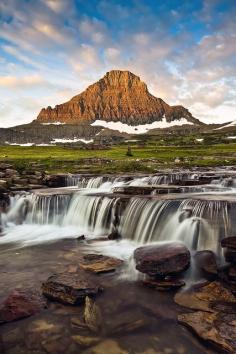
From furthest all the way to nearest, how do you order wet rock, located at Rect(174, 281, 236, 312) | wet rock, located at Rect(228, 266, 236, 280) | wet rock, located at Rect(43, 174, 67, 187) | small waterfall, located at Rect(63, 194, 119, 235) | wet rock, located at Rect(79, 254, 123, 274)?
1. wet rock, located at Rect(43, 174, 67, 187)
2. small waterfall, located at Rect(63, 194, 119, 235)
3. wet rock, located at Rect(79, 254, 123, 274)
4. wet rock, located at Rect(228, 266, 236, 280)
5. wet rock, located at Rect(174, 281, 236, 312)

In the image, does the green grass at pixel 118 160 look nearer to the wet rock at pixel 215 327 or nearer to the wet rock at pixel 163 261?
the wet rock at pixel 163 261

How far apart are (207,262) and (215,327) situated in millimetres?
5402

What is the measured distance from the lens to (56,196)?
32938mm

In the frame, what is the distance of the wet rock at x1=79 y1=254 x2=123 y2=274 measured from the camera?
61.1 feet

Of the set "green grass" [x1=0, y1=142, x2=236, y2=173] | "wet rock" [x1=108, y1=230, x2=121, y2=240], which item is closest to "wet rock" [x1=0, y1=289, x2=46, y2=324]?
"wet rock" [x1=108, y1=230, x2=121, y2=240]

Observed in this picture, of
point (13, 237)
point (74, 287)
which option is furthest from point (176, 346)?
point (13, 237)

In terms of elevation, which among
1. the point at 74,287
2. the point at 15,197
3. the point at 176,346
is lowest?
Result: the point at 176,346

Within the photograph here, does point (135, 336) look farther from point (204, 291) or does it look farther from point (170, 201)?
point (170, 201)

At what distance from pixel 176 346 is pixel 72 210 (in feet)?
66.3

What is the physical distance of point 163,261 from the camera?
16.7 m

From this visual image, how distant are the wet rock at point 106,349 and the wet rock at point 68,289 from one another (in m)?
2.76

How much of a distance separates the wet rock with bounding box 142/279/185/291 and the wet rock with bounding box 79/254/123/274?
2670 millimetres

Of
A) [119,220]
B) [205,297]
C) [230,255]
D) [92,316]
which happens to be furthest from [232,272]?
[119,220]

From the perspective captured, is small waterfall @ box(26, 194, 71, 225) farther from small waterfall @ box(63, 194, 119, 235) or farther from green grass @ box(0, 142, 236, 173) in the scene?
green grass @ box(0, 142, 236, 173)
